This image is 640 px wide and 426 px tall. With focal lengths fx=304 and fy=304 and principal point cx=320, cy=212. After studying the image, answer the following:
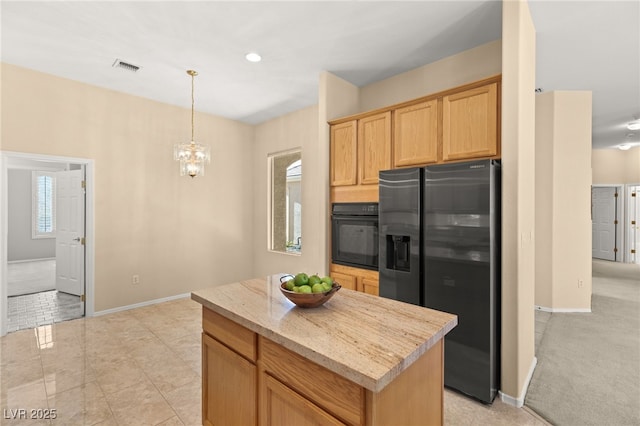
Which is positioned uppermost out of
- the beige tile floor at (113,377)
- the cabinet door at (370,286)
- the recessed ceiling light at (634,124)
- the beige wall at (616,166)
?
the recessed ceiling light at (634,124)

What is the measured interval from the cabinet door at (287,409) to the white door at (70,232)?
4.05 metres

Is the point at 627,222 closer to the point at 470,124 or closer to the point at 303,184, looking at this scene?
the point at 470,124

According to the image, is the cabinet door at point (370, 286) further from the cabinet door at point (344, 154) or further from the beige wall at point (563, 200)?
the beige wall at point (563, 200)

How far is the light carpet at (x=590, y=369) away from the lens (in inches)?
84.9

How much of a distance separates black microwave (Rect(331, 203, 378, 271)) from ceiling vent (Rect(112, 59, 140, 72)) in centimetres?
281

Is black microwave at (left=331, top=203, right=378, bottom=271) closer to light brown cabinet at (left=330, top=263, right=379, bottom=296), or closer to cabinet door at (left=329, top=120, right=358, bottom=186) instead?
light brown cabinet at (left=330, top=263, right=379, bottom=296)

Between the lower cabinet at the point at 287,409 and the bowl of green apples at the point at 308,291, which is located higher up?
the bowl of green apples at the point at 308,291

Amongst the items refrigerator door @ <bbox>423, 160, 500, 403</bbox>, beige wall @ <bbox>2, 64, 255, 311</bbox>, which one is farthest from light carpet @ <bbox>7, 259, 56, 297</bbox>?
refrigerator door @ <bbox>423, 160, 500, 403</bbox>

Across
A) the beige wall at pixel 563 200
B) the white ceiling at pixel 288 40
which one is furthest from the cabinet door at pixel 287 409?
the beige wall at pixel 563 200

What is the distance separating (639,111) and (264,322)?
6921 millimetres

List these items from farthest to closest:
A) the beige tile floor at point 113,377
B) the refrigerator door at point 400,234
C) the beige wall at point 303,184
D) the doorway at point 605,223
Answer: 1. the doorway at point 605,223
2. the beige wall at point 303,184
3. the refrigerator door at point 400,234
4. the beige tile floor at point 113,377

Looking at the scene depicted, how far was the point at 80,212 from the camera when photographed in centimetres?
418

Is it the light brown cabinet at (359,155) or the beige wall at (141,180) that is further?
the beige wall at (141,180)

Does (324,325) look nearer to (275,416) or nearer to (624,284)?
(275,416)
